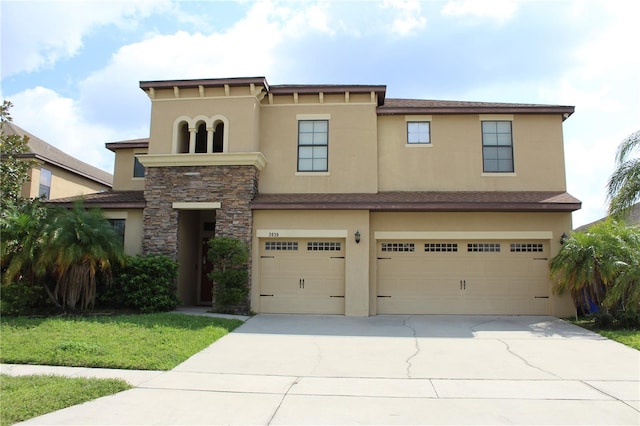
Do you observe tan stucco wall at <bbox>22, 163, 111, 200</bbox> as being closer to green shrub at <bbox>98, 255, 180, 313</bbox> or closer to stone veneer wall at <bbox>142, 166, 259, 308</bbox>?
stone veneer wall at <bbox>142, 166, 259, 308</bbox>

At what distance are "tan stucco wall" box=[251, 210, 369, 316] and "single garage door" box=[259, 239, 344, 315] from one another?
0.25 metres

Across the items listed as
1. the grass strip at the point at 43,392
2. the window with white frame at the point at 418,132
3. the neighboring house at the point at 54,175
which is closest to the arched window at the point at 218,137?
the window with white frame at the point at 418,132

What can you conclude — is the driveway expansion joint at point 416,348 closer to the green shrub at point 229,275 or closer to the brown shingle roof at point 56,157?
the green shrub at point 229,275

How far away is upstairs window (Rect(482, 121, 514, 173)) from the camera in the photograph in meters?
14.8

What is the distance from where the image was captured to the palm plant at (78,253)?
1175 centimetres

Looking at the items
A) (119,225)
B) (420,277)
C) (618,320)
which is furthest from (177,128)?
(618,320)

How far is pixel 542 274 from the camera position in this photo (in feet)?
45.1

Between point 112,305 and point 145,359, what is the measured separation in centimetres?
618

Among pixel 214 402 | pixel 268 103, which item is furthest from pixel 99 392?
pixel 268 103

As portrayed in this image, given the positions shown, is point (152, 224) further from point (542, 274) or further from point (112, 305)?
point (542, 274)

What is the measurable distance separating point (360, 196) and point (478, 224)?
364 centimetres

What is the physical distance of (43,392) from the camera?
241 inches

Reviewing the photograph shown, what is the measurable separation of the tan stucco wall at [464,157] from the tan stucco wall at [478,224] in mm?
1133

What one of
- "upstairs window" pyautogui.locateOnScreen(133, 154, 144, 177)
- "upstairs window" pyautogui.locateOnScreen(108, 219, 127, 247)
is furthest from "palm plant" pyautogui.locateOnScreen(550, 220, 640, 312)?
"upstairs window" pyautogui.locateOnScreen(133, 154, 144, 177)
